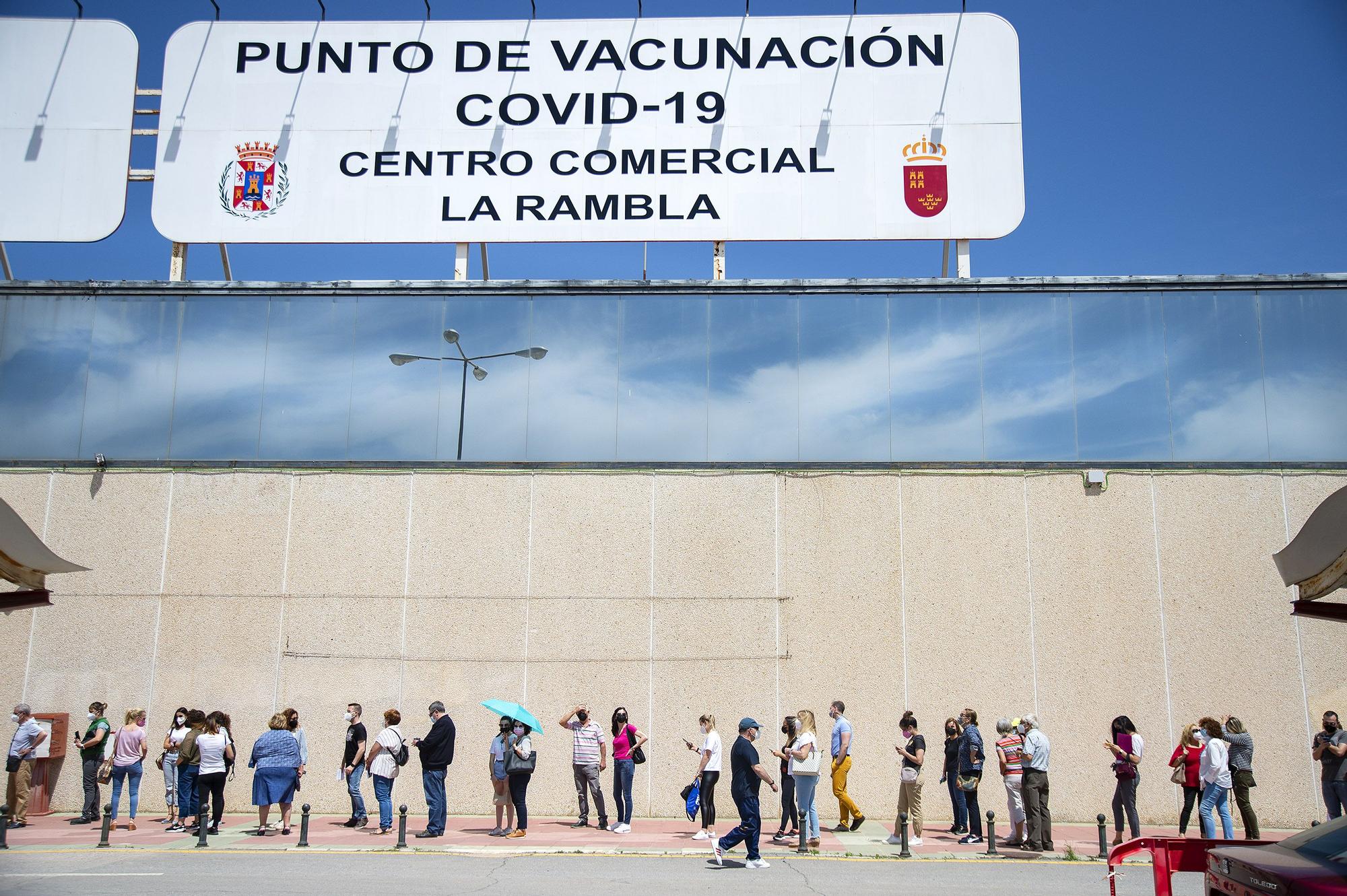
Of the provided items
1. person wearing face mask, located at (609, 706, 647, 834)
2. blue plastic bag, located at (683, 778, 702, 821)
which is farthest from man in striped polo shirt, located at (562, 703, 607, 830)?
blue plastic bag, located at (683, 778, 702, 821)

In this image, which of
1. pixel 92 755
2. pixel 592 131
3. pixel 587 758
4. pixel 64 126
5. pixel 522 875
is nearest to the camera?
pixel 522 875

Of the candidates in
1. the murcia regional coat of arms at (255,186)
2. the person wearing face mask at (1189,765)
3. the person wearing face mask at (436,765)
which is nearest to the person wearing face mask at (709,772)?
the person wearing face mask at (436,765)

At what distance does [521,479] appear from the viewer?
1705 centimetres

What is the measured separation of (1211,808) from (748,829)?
562 centimetres

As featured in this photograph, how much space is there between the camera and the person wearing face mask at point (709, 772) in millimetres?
13266

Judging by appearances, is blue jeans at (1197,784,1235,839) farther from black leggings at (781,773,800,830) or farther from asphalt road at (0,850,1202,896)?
black leggings at (781,773,800,830)

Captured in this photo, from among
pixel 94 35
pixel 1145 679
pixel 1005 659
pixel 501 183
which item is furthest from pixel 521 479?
pixel 94 35

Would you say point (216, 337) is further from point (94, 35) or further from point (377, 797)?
point (377, 797)

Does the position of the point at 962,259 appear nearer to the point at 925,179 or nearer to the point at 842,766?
the point at 925,179

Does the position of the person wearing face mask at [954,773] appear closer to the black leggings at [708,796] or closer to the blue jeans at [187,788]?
the black leggings at [708,796]

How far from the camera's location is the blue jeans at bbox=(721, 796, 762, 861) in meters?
12.0

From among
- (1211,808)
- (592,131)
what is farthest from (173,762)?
(1211,808)

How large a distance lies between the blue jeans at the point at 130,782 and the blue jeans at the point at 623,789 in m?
6.28

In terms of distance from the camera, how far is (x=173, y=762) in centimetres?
1488
